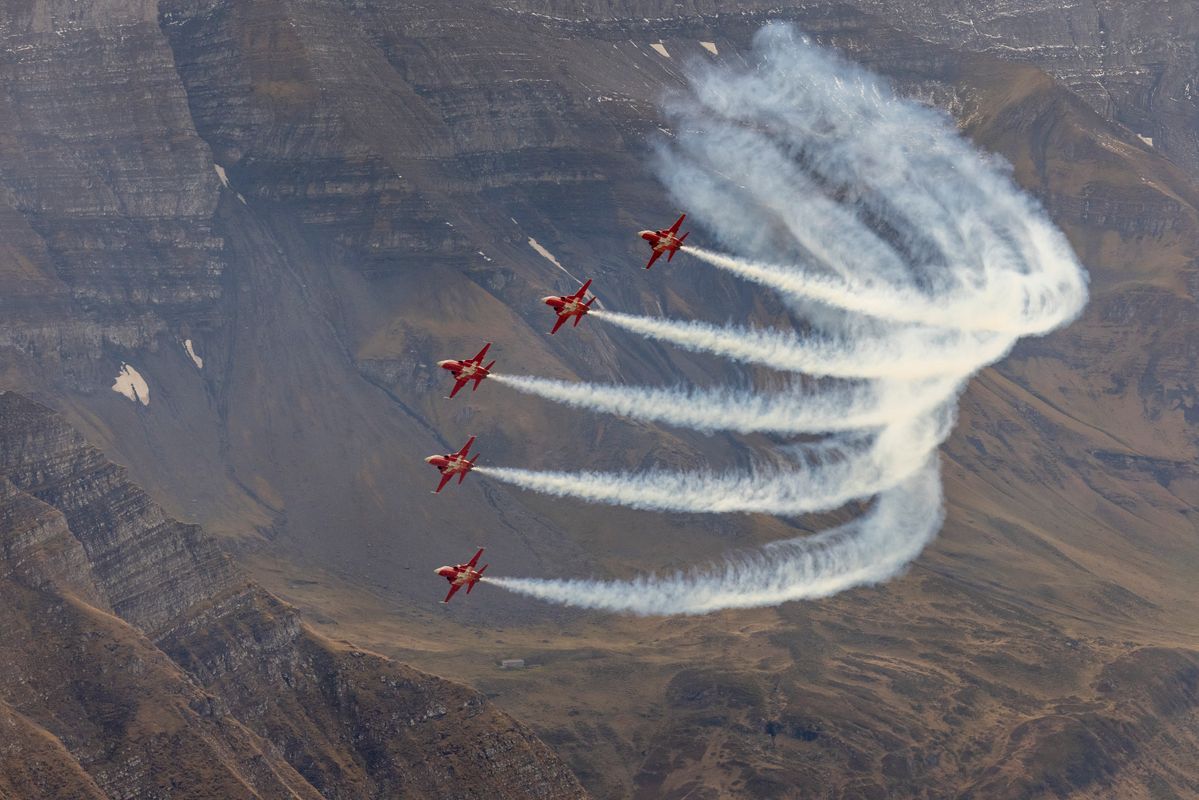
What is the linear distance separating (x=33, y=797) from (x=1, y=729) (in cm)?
765

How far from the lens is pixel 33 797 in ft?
642

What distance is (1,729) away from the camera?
199750 mm
